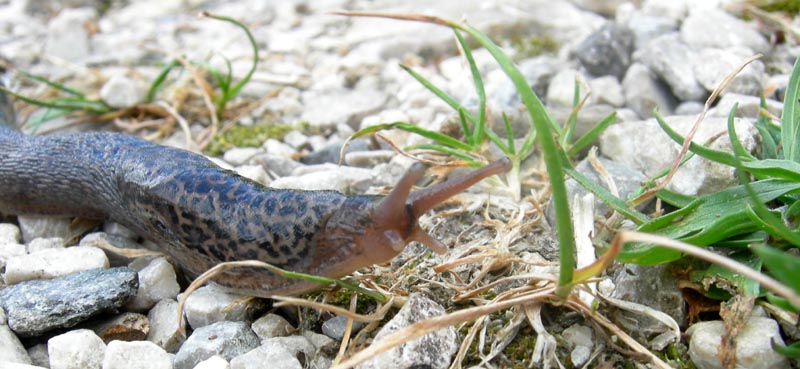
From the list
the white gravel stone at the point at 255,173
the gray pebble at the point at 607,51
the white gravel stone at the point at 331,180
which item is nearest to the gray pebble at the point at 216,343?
the white gravel stone at the point at 331,180

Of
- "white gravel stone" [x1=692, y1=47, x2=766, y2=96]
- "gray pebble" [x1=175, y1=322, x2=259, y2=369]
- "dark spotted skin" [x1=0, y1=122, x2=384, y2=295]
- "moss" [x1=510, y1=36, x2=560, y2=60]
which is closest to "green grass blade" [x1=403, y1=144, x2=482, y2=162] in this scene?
"dark spotted skin" [x1=0, y1=122, x2=384, y2=295]

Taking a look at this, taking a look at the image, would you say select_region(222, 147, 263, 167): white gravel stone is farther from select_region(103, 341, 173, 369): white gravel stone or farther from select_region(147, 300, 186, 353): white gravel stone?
select_region(103, 341, 173, 369): white gravel stone

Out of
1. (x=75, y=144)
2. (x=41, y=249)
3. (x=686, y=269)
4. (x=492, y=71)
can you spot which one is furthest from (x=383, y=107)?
(x=686, y=269)

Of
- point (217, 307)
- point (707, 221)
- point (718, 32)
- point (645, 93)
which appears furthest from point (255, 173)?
point (718, 32)

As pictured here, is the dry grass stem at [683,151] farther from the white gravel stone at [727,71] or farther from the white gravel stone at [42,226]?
the white gravel stone at [42,226]

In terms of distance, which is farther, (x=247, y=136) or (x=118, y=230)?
(x=247, y=136)

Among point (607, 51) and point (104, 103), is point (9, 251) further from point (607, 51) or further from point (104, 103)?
point (607, 51)
